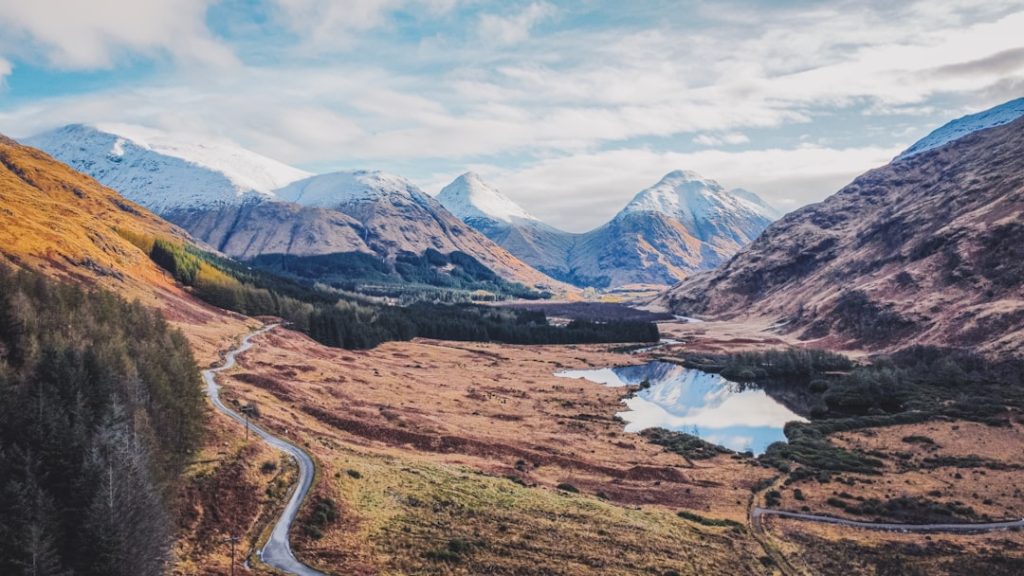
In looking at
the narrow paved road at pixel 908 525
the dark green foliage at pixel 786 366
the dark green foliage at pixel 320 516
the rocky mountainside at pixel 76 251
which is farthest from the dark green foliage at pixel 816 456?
the rocky mountainside at pixel 76 251

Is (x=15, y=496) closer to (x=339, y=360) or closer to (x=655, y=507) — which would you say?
(x=655, y=507)

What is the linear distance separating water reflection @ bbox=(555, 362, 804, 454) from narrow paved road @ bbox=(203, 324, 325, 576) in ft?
221

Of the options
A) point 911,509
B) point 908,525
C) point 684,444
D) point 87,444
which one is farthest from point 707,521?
point 87,444

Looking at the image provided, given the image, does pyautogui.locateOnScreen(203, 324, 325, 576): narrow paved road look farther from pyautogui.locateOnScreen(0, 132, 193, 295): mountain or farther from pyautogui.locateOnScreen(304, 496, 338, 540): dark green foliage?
pyautogui.locateOnScreen(0, 132, 193, 295): mountain

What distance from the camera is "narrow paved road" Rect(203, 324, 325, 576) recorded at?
125 ft

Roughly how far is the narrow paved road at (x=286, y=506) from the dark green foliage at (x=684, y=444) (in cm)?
5630

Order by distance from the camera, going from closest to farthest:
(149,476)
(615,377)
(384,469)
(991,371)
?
(149,476) → (384,469) → (991,371) → (615,377)

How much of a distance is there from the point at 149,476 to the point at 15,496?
20.8 ft

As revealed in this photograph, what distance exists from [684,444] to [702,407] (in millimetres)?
42765

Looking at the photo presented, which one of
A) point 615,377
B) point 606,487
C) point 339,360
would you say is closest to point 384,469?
point 606,487

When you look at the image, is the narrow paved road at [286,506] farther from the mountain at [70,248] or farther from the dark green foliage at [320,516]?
the mountain at [70,248]

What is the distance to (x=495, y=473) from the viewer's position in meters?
68.4

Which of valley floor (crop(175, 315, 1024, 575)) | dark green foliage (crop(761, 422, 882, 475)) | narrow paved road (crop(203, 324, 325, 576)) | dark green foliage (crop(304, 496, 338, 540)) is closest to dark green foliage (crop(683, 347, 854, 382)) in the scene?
valley floor (crop(175, 315, 1024, 575))

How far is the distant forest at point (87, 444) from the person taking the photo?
30016 mm
